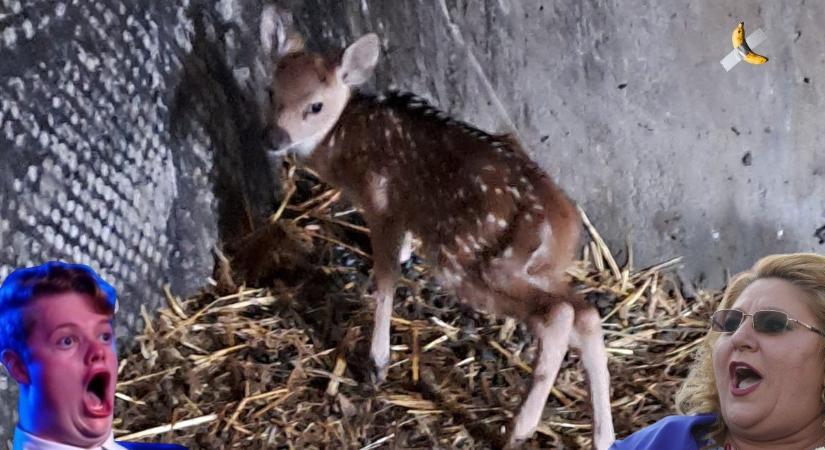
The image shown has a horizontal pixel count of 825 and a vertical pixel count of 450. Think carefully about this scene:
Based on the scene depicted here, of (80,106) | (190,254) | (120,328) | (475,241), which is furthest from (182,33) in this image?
(475,241)

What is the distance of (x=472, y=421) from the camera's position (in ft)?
6.20

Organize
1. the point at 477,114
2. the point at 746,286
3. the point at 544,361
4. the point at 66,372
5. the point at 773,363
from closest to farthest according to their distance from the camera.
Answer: the point at 66,372 → the point at 773,363 → the point at 746,286 → the point at 544,361 → the point at 477,114

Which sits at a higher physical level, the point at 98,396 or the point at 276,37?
the point at 276,37

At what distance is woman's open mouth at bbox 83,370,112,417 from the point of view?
3.07ft

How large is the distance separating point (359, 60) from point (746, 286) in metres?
0.86

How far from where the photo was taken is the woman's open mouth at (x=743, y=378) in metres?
1.24

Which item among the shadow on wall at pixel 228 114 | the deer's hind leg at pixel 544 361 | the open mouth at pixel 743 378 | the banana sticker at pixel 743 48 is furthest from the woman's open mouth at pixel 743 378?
the shadow on wall at pixel 228 114

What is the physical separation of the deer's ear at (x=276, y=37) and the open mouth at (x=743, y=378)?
1051 mm

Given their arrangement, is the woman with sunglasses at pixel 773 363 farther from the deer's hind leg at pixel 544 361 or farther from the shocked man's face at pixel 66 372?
the shocked man's face at pixel 66 372

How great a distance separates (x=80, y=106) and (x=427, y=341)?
34.8 inches

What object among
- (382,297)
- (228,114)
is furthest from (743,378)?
(228,114)

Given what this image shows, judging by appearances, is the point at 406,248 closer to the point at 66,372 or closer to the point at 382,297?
the point at 382,297

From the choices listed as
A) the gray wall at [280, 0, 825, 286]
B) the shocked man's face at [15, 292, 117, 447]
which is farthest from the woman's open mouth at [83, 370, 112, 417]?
the gray wall at [280, 0, 825, 286]

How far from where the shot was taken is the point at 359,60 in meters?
1.79
